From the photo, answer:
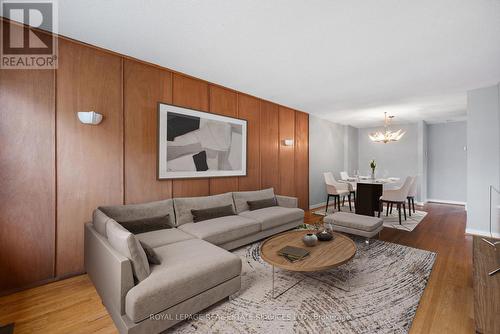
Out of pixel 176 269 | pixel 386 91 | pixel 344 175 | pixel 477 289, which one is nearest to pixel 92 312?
pixel 176 269

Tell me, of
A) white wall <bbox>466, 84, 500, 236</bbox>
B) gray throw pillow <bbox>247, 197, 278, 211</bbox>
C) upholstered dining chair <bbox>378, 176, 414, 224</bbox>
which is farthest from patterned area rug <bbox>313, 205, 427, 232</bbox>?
gray throw pillow <bbox>247, 197, 278, 211</bbox>

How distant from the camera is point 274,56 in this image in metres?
2.99

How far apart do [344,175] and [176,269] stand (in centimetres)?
658

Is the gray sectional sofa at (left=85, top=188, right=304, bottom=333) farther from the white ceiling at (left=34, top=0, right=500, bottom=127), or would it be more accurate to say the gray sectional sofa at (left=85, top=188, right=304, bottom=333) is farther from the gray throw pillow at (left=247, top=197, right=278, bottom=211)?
the white ceiling at (left=34, top=0, right=500, bottom=127)

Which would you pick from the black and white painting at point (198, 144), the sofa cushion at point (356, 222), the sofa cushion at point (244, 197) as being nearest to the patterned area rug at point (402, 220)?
the sofa cushion at point (356, 222)

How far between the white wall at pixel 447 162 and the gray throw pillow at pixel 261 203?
642 centimetres

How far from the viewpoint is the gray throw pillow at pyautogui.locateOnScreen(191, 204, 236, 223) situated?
10.8 feet

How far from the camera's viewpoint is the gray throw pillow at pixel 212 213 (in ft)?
10.8

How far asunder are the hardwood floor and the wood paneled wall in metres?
0.28

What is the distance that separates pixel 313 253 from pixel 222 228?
1.22 meters

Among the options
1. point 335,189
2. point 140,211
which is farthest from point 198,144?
point 335,189

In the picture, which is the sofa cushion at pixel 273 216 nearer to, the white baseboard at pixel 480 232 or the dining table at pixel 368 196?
the dining table at pixel 368 196

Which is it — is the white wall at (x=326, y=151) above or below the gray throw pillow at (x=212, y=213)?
above

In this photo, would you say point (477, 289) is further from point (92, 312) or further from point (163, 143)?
point (163, 143)
